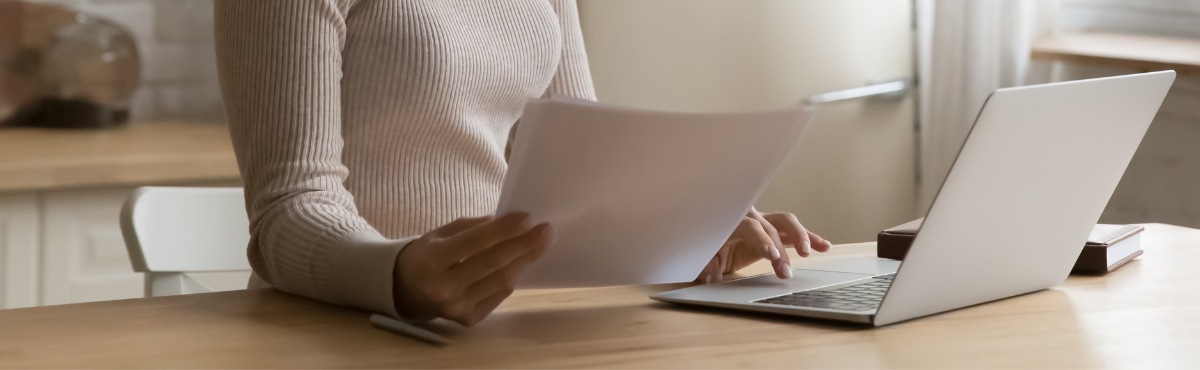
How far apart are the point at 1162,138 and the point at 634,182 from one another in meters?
1.56

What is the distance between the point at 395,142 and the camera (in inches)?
44.4

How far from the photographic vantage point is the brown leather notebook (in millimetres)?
1004

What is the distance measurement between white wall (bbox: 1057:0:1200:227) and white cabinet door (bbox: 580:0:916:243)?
0.50 metres

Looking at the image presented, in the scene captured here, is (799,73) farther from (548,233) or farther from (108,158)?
(548,233)

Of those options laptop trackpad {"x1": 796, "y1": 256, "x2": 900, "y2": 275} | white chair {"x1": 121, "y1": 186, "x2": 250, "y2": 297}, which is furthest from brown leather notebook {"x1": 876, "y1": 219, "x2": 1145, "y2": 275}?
white chair {"x1": 121, "y1": 186, "x2": 250, "y2": 297}

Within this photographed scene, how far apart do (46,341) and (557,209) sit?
32 cm

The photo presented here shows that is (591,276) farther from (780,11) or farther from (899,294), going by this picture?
(780,11)

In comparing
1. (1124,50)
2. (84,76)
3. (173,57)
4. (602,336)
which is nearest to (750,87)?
(1124,50)

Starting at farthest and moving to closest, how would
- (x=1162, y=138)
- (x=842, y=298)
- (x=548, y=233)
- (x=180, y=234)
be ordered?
(x=1162, y=138)
(x=180, y=234)
(x=842, y=298)
(x=548, y=233)

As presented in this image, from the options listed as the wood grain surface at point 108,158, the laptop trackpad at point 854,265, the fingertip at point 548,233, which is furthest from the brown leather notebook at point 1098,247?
the wood grain surface at point 108,158

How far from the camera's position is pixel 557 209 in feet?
2.37

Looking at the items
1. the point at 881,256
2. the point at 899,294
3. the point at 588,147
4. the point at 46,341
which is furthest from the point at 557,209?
the point at 881,256

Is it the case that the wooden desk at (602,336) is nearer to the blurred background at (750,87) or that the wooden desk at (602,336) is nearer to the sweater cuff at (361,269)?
the sweater cuff at (361,269)

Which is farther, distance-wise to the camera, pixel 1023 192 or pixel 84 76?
pixel 84 76
